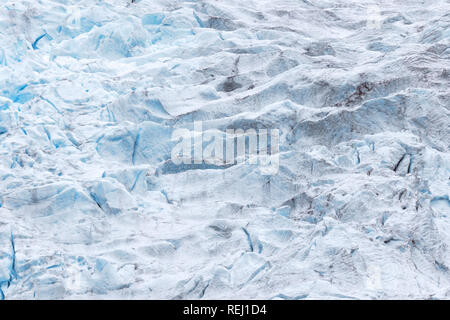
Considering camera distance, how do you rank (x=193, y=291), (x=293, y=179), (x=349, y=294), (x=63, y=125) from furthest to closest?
1. (x=63, y=125)
2. (x=293, y=179)
3. (x=193, y=291)
4. (x=349, y=294)

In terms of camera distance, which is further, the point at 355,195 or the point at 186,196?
the point at 186,196

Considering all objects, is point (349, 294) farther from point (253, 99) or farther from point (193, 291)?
point (253, 99)

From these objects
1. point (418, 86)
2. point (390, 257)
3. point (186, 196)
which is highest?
point (418, 86)

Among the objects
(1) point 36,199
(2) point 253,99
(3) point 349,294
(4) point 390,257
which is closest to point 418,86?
(2) point 253,99

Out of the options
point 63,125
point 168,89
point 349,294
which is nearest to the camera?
point 349,294

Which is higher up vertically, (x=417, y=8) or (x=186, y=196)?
(x=417, y=8)

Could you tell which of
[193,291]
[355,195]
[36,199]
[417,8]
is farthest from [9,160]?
[417,8]
